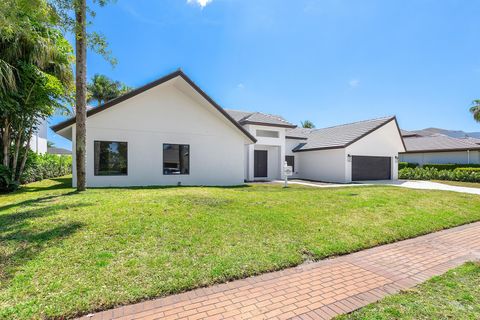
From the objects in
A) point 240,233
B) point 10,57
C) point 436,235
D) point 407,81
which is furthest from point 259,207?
point 407,81

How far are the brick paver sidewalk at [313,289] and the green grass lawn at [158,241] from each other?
0.24 meters

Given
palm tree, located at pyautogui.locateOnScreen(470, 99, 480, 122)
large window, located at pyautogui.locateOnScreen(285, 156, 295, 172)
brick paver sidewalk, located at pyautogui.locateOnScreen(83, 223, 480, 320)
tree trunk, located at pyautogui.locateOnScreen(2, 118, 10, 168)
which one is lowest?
brick paver sidewalk, located at pyautogui.locateOnScreen(83, 223, 480, 320)

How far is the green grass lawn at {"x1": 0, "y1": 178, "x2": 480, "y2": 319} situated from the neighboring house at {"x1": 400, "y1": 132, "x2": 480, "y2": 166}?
2377cm

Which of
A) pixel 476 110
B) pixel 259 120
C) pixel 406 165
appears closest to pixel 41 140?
pixel 259 120

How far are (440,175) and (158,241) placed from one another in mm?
26846

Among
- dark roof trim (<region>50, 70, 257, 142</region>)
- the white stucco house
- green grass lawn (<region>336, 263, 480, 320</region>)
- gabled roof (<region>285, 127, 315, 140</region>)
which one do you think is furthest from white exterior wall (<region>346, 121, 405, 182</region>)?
green grass lawn (<region>336, 263, 480, 320</region>)

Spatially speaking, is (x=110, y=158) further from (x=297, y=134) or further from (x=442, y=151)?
(x=442, y=151)

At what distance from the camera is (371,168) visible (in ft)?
73.2

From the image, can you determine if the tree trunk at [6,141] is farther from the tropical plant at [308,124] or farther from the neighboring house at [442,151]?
the tropical plant at [308,124]

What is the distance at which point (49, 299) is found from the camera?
3.13 m

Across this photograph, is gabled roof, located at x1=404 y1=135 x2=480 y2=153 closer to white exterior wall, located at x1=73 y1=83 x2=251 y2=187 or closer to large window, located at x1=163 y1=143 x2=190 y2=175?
white exterior wall, located at x1=73 y1=83 x2=251 y2=187

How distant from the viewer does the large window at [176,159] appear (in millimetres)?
14234

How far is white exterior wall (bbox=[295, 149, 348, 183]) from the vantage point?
20.6m

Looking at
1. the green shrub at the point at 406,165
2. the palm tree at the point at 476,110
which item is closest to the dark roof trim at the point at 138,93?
the green shrub at the point at 406,165
